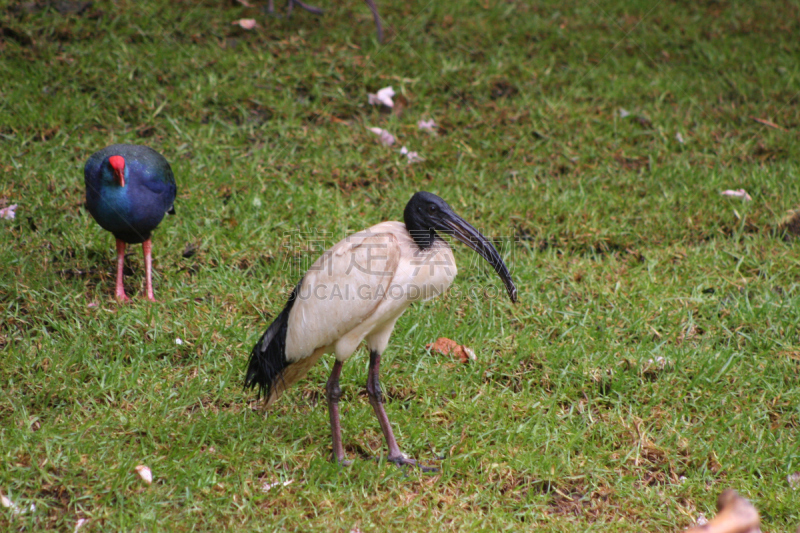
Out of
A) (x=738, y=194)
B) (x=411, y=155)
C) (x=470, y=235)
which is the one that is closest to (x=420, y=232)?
(x=470, y=235)

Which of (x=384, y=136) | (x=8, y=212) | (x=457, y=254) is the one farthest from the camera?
(x=384, y=136)

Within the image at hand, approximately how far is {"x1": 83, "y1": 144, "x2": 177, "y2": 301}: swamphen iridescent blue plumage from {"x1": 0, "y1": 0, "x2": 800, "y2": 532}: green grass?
15.0 inches

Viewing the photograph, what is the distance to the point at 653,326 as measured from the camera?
14.0 ft

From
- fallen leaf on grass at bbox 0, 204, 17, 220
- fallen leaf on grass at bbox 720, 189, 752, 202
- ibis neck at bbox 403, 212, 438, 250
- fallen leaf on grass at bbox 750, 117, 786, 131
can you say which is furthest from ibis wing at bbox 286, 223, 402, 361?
fallen leaf on grass at bbox 750, 117, 786, 131

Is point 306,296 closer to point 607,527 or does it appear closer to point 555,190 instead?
point 607,527

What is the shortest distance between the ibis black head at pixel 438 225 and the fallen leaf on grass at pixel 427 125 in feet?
10.0

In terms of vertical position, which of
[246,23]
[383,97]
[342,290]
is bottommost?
[383,97]

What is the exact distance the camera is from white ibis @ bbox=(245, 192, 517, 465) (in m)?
3.05

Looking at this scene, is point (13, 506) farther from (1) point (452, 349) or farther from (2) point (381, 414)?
(1) point (452, 349)

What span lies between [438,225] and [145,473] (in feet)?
5.55

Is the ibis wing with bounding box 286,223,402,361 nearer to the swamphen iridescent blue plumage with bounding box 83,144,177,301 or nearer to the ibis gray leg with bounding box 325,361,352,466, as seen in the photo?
the ibis gray leg with bounding box 325,361,352,466

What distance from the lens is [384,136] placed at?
19.7ft

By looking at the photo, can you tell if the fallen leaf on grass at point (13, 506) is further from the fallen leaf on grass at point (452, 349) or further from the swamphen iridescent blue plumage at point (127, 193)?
the fallen leaf on grass at point (452, 349)

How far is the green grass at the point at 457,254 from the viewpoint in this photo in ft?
10.4
